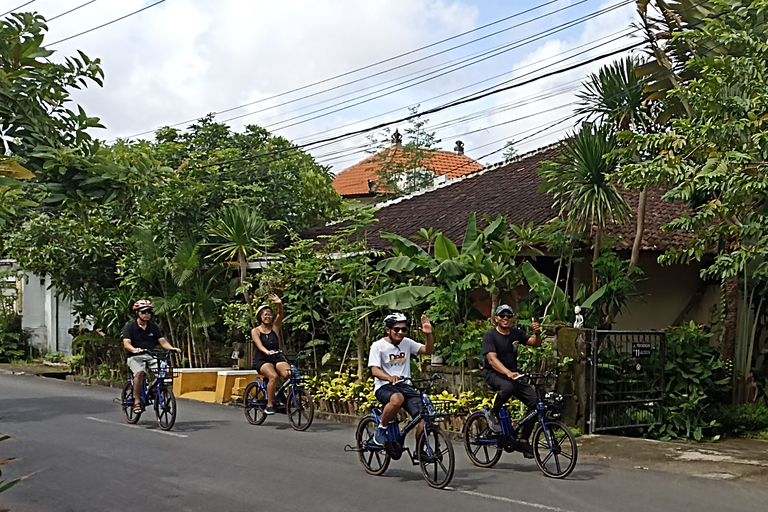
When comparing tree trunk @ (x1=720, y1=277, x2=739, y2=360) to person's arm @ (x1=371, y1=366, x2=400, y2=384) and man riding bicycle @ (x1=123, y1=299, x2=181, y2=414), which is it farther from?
man riding bicycle @ (x1=123, y1=299, x2=181, y2=414)

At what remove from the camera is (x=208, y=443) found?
41.0 feet

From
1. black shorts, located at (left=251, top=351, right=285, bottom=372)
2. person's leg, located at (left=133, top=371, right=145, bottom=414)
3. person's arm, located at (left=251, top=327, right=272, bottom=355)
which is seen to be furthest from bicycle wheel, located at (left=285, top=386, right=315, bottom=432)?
person's leg, located at (left=133, top=371, right=145, bottom=414)

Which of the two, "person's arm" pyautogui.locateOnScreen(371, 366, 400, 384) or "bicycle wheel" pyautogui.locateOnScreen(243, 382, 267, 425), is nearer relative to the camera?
"person's arm" pyautogui.locateOnScreen(371, 366, 400, 384)

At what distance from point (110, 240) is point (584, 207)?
1405cm

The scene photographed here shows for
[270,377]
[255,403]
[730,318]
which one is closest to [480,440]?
[270,377]

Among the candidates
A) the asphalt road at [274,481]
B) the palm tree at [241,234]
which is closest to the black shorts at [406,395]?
the asphalt road at [274,481]

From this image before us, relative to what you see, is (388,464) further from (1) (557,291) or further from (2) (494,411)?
(1) (557,291)

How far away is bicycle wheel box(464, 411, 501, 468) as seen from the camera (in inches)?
407

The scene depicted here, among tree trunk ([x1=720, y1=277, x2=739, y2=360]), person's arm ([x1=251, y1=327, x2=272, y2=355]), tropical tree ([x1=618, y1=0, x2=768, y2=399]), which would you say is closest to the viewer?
tropical tree ([x1=618, y1=0, x2=768, y2=399])

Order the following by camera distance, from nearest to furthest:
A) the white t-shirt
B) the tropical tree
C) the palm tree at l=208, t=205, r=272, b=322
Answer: the white t-shirt
the tropical tree
the palm tree at l=208, t=205, r=272, b=322

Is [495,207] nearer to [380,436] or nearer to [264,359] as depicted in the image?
[264,359]

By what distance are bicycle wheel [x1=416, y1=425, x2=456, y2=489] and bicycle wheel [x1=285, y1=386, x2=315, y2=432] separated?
15.9ft

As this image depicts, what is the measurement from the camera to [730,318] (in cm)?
1429

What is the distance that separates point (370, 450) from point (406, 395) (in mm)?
848
